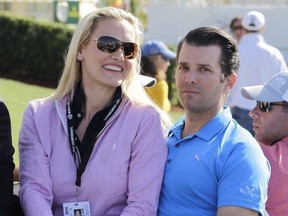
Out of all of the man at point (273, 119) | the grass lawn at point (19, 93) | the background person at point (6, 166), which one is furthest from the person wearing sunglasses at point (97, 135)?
the grass lawn at point (19, 93)

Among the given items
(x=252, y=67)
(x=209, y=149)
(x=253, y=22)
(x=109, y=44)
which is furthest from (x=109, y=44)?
(x=253, y=22)

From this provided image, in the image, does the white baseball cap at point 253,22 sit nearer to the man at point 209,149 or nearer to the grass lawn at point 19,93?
the man at point 209,149

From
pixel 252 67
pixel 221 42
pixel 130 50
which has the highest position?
pixel 221 42

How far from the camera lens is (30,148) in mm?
3613

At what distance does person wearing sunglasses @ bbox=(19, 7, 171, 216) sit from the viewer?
3451 mm

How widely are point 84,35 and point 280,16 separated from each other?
2553 centimetres

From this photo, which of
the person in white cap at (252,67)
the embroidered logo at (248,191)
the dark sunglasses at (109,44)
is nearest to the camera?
the embroidered logo at (248,191)

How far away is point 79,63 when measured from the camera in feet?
12.4

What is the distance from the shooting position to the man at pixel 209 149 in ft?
10.3

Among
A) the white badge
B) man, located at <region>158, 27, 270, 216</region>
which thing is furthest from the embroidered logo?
the white badge

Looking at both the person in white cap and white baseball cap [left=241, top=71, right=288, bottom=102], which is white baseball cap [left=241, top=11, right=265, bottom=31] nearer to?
the person in white cap

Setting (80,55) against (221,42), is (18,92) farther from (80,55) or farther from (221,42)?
(221,42)

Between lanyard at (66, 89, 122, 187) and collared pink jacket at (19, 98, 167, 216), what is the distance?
0.08ft

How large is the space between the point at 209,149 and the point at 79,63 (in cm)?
95
